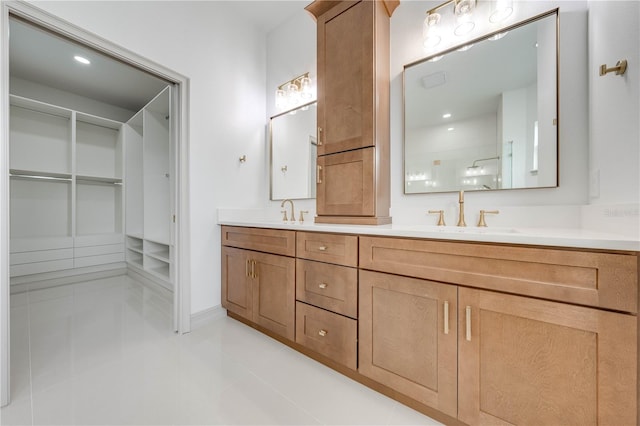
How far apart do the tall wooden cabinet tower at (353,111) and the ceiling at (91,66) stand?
38.0 inches

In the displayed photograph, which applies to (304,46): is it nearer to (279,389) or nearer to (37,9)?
(37,9)

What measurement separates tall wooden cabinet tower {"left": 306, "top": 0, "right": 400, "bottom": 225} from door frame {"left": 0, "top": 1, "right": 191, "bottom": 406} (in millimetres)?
1148

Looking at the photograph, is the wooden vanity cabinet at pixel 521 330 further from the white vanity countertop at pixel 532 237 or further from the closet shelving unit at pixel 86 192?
the closet shelving unit at pixel 86 192

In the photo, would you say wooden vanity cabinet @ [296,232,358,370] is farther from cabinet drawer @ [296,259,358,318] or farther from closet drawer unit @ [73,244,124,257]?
closet drawer unit @ [73,244,124,257]

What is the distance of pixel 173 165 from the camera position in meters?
2.11

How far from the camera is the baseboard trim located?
6.78 feet

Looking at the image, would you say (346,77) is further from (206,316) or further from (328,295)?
(206,316)

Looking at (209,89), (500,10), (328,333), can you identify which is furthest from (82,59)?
(500,10)

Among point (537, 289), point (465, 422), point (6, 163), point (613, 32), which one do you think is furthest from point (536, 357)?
point (6, 163)

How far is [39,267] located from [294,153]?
347 centimetres

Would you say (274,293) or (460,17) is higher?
(460,17)

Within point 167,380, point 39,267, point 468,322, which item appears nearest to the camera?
point 468,322

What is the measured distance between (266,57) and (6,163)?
91.5 inches

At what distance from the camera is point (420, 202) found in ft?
5.73
